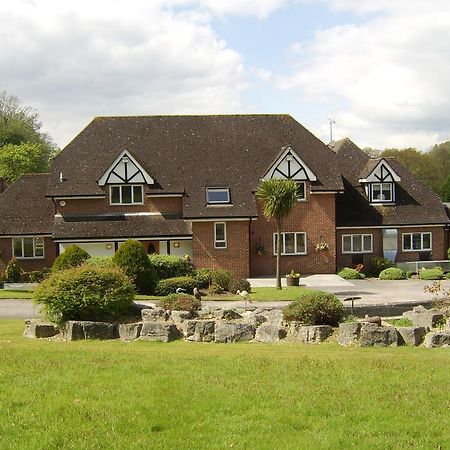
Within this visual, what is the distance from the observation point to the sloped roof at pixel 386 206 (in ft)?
148

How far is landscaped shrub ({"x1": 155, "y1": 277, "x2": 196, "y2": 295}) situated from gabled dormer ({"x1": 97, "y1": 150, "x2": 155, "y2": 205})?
9.66m

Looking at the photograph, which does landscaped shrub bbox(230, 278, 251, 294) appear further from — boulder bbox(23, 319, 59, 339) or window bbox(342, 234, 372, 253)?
boulder bbox(23, 319, 59, 339)

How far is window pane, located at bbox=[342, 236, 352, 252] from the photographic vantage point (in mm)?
44869

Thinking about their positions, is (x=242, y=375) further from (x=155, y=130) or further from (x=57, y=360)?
(x=155, y=130)

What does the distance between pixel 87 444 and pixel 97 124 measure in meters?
39.6

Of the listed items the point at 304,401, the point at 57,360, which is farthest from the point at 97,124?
the point at 304,401

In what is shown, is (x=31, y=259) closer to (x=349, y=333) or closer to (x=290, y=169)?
(x=290, y=169)

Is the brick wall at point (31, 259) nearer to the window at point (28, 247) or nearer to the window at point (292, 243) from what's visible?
the window at point (28, 247)

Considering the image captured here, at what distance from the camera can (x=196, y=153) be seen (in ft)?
148

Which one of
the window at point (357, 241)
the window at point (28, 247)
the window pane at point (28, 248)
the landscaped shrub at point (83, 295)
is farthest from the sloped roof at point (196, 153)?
the landscaped shrub at point (83, 295)

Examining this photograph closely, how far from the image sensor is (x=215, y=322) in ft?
62.2

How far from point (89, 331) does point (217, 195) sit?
79.4 ft

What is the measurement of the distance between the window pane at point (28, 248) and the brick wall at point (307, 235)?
45.6ft

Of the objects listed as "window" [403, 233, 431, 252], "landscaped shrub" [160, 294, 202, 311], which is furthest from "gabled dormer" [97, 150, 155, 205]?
"landscaped shrub" [160, 294, 202, 311]
